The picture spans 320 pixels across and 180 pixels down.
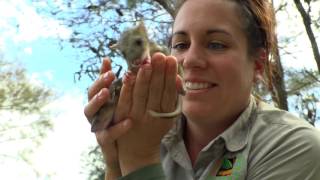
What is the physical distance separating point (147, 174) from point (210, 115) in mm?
433

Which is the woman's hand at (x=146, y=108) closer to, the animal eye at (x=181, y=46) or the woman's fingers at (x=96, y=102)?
the woman's fingers at (x=96, y=102)

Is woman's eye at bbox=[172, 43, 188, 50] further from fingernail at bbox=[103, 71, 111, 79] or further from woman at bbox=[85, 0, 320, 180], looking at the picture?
fingernail at bbox=[103, 71, 111, 79]

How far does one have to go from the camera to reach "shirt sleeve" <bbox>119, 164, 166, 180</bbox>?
78.7 inches

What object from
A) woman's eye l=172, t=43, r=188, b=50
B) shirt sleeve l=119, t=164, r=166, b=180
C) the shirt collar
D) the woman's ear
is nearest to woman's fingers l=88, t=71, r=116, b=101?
shirt sleeve l=119, t=164, r=166, b=180

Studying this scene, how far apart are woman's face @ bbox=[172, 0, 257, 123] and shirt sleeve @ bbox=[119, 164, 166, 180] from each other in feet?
1.07

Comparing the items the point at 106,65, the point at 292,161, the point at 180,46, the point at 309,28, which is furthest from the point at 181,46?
the point at 309,28

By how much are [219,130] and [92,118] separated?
0.61m

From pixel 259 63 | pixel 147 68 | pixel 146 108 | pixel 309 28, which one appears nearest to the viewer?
pixel 147 68

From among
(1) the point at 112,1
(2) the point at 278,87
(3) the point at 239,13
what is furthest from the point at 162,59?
(1) the point at 112,1

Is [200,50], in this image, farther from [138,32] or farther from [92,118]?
[92,118]

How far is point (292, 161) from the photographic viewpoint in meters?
2.06

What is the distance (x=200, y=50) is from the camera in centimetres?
226

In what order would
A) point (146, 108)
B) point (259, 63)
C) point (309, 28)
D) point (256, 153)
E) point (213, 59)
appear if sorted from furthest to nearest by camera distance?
1. point (309, 28)
2. point (259, 63)
3. point (213, 59)
4. point (256, 153)
5. point (146, 108)

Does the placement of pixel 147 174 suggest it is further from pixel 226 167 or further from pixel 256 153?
pixel 256 153
